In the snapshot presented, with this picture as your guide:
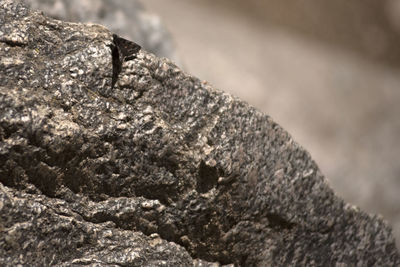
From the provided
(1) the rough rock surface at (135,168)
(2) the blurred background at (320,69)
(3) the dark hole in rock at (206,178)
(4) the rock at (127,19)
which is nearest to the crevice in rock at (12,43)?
(1) the rough rock surface at (135,168)

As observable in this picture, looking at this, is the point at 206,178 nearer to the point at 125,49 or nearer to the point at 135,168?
the point at 135,168

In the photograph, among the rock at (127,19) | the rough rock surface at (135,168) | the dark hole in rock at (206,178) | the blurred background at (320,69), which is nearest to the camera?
the rough rock surface at (135,168)

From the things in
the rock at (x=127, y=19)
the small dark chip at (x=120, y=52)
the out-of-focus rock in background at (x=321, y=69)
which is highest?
the out-of-focus rock in background at (x=321, y=69)

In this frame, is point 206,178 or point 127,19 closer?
point 206,178

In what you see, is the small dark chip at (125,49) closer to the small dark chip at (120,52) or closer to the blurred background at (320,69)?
the small dark chip at (120,52)

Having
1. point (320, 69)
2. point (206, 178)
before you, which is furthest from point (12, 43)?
point (320, 69)

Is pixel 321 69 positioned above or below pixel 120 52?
above

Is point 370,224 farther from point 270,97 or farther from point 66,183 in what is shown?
point 270,97
